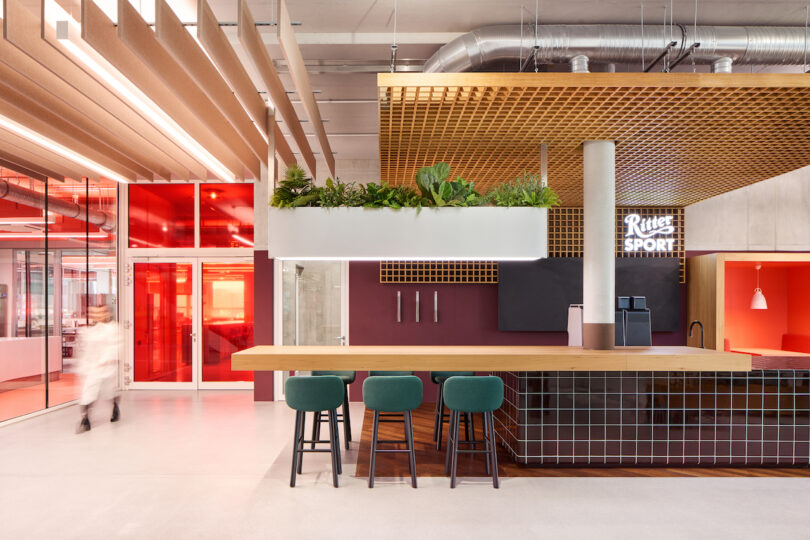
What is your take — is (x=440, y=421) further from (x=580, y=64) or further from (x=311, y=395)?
(x=580, y=64)

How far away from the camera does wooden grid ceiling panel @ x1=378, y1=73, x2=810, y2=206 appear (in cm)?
348

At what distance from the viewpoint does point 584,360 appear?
423cm

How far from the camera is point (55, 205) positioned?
22.2 ft

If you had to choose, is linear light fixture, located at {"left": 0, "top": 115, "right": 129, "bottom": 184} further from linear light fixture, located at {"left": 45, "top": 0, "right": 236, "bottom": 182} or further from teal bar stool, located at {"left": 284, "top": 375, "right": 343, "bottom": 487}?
teal bar stool, located at {"left": 284, "top": 375, "right": 343, "bottom": 487}

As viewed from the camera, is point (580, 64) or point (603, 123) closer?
point (580, 64)

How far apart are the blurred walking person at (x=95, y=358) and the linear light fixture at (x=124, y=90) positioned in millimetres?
2326

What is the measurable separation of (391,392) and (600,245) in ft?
7.49

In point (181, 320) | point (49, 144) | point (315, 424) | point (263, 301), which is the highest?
point (49, 144)

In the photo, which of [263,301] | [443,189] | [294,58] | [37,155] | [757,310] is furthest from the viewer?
[263,301]

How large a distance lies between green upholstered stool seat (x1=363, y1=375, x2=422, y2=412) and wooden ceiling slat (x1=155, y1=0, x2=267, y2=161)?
2528mm

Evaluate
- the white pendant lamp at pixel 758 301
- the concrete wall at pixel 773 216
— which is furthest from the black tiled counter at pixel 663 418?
the concrete wall at pixel 773 216

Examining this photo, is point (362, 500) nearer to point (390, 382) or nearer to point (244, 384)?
point (390, 382)

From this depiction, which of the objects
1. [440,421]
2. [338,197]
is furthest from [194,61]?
[440,421]

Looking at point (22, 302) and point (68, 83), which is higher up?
point (68, 83)
